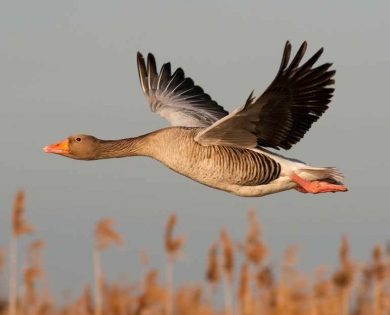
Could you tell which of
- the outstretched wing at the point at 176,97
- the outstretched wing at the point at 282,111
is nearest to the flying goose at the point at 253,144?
the outstretched wing at the point at 282,111

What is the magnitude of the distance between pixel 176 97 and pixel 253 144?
152 inches

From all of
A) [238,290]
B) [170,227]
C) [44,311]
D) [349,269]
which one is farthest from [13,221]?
[349,269]

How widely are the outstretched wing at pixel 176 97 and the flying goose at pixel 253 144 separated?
203 centimetres

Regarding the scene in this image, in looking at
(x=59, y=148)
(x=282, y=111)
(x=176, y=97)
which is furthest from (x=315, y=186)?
(x=176, y=97)

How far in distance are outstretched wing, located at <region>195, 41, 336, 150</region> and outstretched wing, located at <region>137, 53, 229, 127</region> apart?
2.36m

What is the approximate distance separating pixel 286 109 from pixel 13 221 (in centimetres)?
485

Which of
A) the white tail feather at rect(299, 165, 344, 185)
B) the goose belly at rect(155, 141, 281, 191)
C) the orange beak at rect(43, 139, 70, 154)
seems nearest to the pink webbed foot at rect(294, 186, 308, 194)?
the white tail feather at rect(299, 165, 344, 185)

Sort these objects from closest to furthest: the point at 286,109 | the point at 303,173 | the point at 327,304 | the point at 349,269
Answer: the point at 349,269 < the point at 327,304 < the point at 286,109 < the point at 303,173

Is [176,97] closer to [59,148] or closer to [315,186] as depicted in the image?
[59,148]

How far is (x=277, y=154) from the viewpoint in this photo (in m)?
10.4

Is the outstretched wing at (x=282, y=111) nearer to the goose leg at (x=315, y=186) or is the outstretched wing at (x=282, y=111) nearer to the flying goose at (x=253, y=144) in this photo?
the flying goose at (x=253, y=144)

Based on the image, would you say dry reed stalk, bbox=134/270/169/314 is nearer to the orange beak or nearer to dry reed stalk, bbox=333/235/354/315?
dry reed stalk, bbox=333/235/354/315

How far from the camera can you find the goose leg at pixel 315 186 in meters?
10.2

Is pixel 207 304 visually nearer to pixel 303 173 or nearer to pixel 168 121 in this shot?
pixel 303 173
